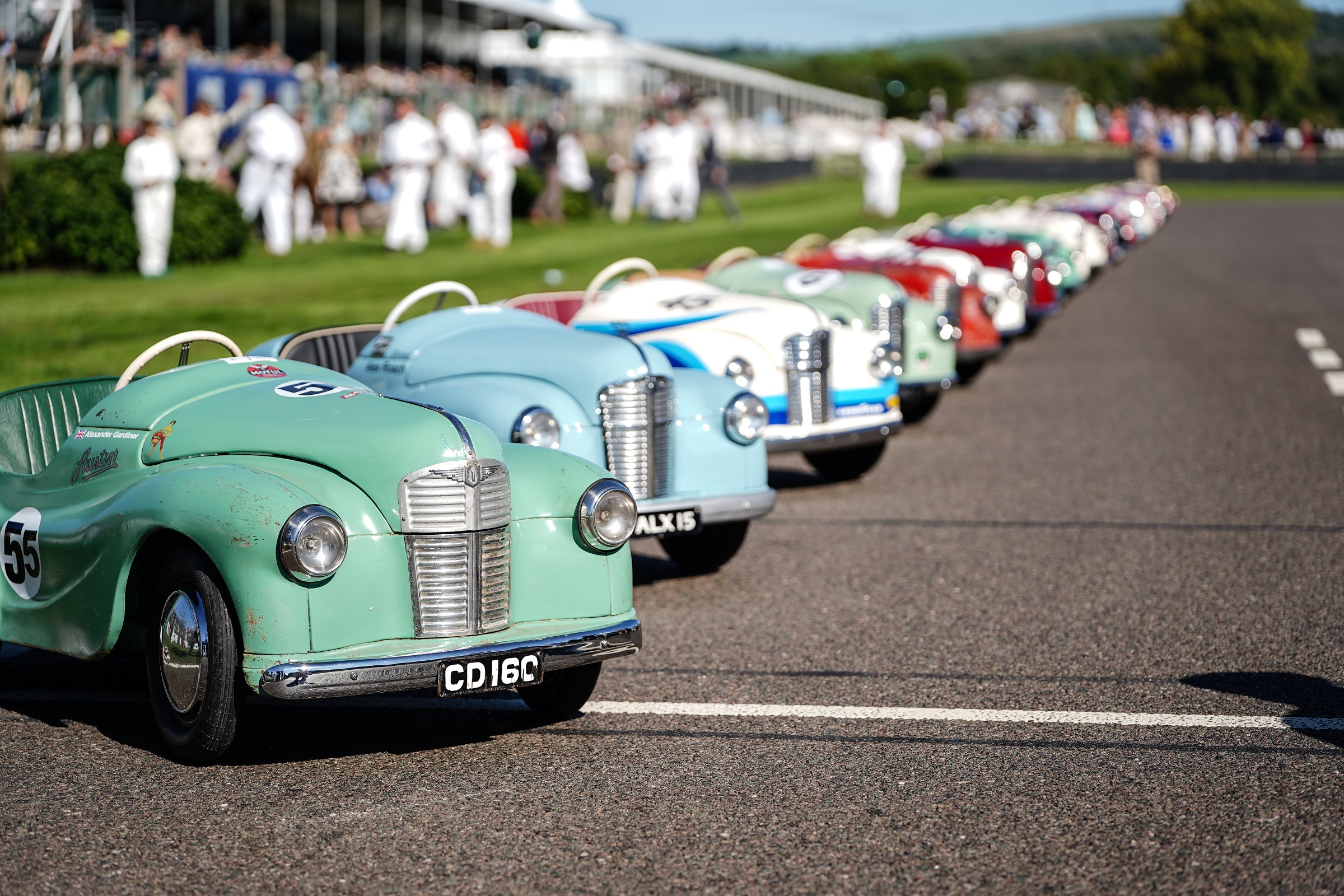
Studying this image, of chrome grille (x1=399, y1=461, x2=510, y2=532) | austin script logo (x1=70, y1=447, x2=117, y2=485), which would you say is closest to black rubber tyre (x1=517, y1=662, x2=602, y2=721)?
chrome grille (x1=399, y1=461, x2=510, y2=532)

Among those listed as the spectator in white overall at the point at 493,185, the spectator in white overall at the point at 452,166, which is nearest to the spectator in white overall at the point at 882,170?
the spectator in white overall at the point at 452,166

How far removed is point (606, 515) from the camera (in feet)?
17.9

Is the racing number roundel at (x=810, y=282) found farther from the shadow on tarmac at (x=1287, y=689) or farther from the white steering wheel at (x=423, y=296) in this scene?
the shadow on tarmac at (x=1287, y=689)

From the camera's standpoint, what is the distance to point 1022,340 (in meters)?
18.6

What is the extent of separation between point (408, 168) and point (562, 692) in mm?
18910

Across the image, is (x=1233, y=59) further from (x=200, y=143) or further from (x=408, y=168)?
(x=200, y=143)

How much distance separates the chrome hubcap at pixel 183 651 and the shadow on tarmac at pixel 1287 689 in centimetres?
333

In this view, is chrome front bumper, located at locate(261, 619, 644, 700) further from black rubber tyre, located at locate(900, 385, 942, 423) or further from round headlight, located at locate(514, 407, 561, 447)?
black rubber tyre, located at locate(900, 385, 942, 423)

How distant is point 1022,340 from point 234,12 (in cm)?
2661

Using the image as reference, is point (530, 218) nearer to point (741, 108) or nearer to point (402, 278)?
point (402, 278)

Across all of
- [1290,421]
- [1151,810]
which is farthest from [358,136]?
[1151,810]

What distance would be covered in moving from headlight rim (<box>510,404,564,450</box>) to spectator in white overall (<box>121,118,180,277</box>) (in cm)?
1329

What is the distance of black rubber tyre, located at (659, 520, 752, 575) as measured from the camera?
310 inches

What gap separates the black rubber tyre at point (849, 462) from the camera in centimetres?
1041
